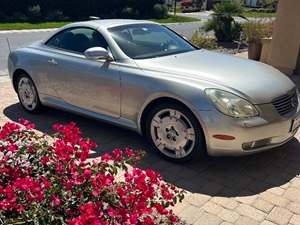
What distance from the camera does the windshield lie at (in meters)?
4.46

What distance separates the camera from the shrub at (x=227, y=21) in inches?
542

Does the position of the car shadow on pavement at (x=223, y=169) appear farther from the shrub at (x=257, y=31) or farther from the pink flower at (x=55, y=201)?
the shrub at (x=257, y=31)

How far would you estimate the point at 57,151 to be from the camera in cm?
232

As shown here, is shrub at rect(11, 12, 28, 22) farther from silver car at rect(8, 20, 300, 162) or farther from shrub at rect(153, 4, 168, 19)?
silver car at rect(8, 20, 300, 162)

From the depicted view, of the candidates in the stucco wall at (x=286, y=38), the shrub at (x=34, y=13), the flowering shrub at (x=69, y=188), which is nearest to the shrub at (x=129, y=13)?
the shrub at (x=34, y=13)

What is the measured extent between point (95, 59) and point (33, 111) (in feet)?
5.66

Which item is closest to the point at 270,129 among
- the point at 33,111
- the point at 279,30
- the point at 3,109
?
the point at 33,111

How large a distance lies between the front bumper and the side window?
1751 mm

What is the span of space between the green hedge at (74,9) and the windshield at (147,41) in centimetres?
1951

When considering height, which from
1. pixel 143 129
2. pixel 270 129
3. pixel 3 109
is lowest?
pixel 3 109

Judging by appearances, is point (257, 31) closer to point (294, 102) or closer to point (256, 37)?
point (256, 37)

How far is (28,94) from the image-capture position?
18.4ft

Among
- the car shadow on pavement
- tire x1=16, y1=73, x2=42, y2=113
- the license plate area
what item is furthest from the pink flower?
tire x1=16, y1=73, x2=42, y2=113

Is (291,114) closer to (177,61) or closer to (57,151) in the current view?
(177,61)
